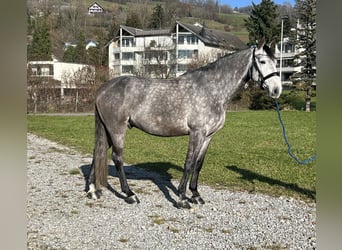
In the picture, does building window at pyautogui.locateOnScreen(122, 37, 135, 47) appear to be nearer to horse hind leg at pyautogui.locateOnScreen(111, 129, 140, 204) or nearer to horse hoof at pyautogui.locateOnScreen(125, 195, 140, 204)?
horse hind leg at pyautogui.locateOnScreen(111, 129, 140, 204)

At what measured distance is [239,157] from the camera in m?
10.1

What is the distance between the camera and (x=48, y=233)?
4.53 m

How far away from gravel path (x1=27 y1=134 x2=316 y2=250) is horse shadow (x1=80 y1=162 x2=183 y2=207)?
0.04 m

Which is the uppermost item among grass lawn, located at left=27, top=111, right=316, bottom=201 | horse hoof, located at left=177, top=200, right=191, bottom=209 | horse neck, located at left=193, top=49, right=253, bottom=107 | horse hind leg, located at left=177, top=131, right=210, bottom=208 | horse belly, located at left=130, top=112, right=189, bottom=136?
horse neck, located at left=193, top=49, right=253, bottom=107

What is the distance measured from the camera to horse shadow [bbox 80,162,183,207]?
21.7 ft

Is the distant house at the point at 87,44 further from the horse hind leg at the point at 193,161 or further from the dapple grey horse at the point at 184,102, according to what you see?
the horse hind leg at the point at 193,161

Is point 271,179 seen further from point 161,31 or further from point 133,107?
point 161,31

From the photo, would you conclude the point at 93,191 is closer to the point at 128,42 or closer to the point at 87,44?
the point at 128,42

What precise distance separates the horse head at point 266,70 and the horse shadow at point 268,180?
225 cm

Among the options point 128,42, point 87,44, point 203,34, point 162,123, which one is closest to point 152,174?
point 162,123

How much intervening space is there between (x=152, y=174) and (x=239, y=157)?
3.07 metres

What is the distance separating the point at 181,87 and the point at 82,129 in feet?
40.4

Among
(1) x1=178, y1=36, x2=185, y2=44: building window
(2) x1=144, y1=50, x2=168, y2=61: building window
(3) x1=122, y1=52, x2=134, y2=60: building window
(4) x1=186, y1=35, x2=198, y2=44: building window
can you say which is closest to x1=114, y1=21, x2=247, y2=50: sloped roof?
(4) x1=186, y1=35, x2=198, y2=44: building window
